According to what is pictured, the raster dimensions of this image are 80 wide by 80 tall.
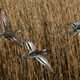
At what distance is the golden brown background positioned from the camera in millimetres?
1994

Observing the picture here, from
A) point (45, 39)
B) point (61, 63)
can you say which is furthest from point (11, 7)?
point (61, 63)

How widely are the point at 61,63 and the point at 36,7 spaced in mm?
891

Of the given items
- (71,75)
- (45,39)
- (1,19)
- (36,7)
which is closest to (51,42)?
(45,39)

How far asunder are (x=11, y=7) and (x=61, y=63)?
3.07ft

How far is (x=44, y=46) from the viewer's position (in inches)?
82.4

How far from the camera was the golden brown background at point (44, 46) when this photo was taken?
1.99m

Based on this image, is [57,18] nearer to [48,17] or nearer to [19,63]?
[48,17]

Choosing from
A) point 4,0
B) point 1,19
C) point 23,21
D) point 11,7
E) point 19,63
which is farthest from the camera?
point 4,0

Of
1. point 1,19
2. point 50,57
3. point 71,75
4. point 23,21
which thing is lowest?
point 71,75

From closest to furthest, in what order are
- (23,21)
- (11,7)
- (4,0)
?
(23,21), (11,7), (4,0)

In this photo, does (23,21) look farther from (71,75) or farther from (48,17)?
(71,75)

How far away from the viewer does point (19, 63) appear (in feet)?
6.59

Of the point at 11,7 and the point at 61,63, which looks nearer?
the point at 61,63

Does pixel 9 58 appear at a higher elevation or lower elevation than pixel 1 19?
lower
